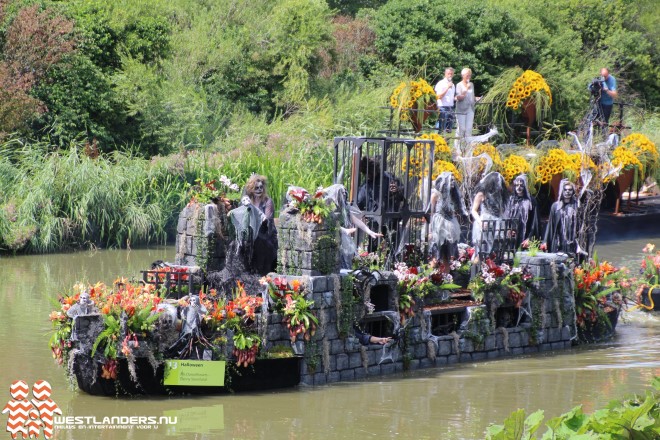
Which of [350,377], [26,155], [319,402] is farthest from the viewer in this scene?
[26,155]

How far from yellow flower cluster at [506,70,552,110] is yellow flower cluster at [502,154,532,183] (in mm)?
2085

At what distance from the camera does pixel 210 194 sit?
14.3 m

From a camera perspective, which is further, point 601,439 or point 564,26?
point 564,26

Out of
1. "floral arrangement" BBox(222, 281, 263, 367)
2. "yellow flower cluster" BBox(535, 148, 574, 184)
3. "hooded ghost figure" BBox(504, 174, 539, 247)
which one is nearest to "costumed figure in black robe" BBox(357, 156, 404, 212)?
"hooded ghost figure" BBox(504, 174, 539, 247)

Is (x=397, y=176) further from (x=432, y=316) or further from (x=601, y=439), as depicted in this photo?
(x=601, y=439)

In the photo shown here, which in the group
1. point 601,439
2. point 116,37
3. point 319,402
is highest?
point 116,37

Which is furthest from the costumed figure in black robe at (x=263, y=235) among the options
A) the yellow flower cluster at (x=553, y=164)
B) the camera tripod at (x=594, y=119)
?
the camera tripod at (x=594, y=119)

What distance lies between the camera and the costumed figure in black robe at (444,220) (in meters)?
15.4

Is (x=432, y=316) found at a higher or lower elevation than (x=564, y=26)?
lower

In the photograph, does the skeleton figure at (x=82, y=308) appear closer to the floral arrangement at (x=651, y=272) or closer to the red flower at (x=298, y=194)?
the red flower at (x=298, y=194)

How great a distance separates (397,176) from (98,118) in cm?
1259

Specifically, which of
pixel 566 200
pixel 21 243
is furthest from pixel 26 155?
pixel 566 200

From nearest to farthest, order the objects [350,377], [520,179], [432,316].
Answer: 1. [350,377]
2. [432,316]
3. [520,179]

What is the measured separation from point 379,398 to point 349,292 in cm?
122
